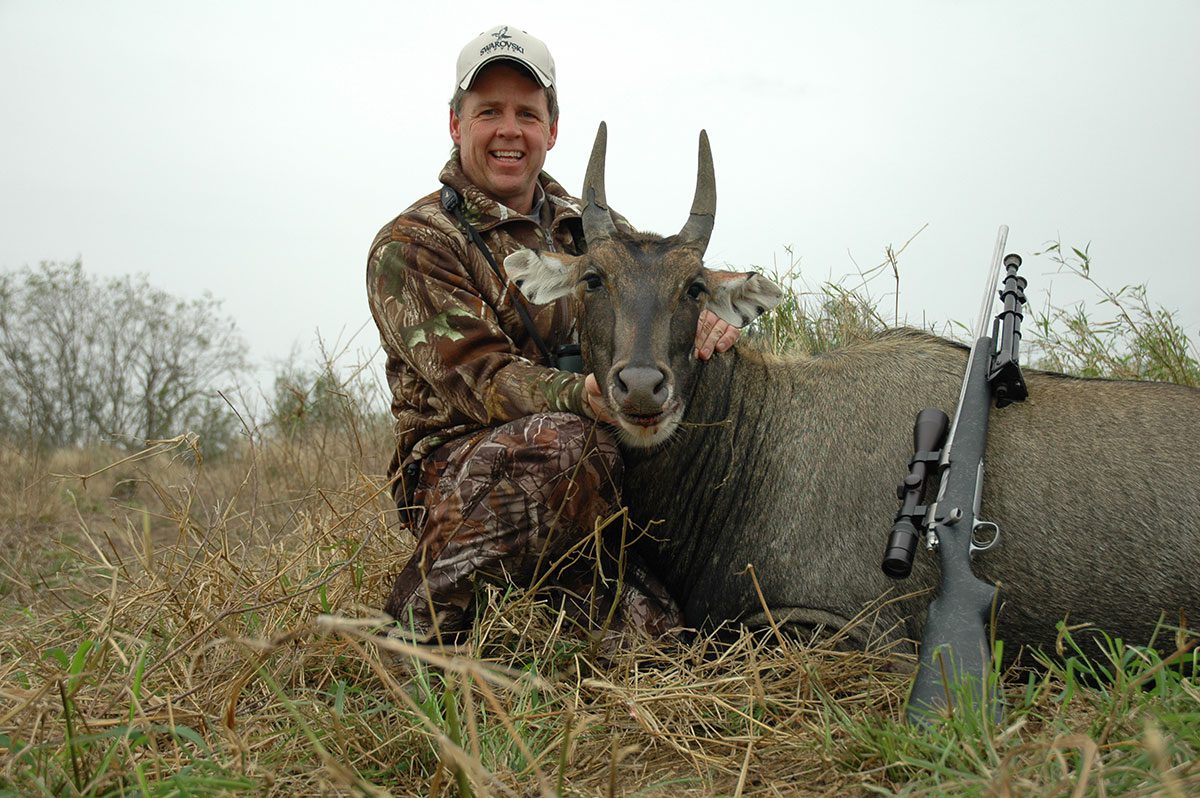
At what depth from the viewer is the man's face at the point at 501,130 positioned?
5227 mm

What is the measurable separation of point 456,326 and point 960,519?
8.17 feet

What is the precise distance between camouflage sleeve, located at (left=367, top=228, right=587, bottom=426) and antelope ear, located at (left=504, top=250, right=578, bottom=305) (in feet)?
0.82

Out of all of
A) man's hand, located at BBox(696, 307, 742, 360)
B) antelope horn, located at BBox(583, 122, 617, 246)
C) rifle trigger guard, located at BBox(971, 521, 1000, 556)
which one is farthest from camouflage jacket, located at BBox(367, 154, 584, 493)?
rifle trigger guard, located at BBox(971, 521, 1000, 556)

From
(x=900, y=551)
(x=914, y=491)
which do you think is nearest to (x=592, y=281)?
(x=914, y=491)

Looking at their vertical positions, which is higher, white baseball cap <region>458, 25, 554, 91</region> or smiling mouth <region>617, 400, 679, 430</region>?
white baseball cap <region>458, 25, 554, 91</region>

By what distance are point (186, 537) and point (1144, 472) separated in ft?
14.9

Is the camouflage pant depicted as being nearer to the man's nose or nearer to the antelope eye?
the antelope eye

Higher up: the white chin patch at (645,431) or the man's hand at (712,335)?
the man's hand at (712,335)

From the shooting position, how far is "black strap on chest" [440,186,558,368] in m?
5.00

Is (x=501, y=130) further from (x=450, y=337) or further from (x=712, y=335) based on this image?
(x=712, y=335)

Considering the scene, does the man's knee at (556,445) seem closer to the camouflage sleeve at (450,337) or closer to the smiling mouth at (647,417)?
the camouflage sleeve at (450,337)

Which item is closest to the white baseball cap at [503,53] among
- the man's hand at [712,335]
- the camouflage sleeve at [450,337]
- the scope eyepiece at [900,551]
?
the camouflage sleeve at [450,337]

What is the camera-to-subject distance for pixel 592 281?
4.60 meters

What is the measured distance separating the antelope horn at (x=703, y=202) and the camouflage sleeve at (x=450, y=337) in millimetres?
996
